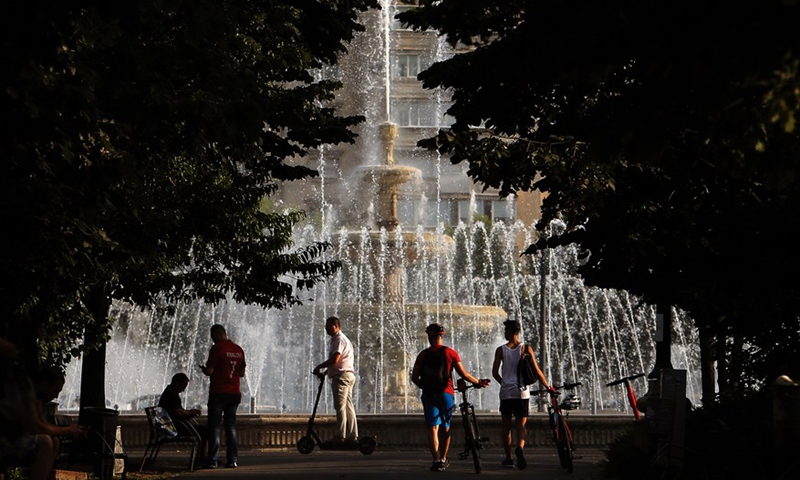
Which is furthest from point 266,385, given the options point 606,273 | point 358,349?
point 606,273

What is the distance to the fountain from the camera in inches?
1515

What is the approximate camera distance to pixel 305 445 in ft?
63.7

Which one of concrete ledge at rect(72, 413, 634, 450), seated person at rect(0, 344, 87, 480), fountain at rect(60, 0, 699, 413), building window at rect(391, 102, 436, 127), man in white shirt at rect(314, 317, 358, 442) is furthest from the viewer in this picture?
building window at rect(391, 102, 436, 127)

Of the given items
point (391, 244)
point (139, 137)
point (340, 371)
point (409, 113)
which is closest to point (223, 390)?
point (340, 371)

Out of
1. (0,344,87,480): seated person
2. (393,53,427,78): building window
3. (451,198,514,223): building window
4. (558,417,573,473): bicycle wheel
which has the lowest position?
(0,344,87,480): seated person

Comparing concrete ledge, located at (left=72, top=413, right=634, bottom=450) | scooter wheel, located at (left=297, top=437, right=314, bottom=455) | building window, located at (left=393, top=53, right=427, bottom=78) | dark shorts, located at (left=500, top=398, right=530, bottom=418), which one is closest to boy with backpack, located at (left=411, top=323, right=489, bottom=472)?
dark shorts, located at (left=500, top=398, right=530, bottom=418)

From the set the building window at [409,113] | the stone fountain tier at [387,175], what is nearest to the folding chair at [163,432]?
the stone fountain tier at [387,175]

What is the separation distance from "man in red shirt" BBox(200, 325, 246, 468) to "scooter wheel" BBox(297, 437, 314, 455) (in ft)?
7.10

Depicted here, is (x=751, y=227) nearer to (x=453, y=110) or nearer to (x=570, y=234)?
(x=453, y=110)

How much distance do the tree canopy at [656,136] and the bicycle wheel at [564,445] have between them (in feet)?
6.12

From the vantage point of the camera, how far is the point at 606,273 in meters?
20.9

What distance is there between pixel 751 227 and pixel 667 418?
464 cm

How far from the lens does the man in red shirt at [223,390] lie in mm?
17047

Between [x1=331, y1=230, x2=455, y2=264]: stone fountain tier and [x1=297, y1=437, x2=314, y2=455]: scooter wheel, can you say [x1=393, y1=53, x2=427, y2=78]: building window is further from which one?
[x1=297, y1=437, x2=314, y2=455]: scooter wheel
